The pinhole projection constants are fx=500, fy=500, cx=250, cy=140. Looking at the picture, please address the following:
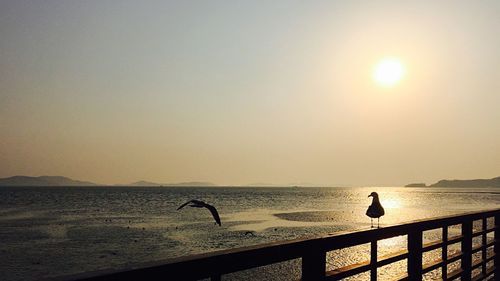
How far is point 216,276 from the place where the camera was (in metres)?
2.63

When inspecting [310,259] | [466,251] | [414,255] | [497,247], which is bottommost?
[497,247]

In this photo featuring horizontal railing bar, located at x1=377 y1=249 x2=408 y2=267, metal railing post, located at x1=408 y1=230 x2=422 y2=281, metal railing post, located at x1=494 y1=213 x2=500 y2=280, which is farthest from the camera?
metal railing post, located at x1=494 y1=213 x2=500 y2=280

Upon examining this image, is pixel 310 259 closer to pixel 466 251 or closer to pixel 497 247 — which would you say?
pixel 466 251

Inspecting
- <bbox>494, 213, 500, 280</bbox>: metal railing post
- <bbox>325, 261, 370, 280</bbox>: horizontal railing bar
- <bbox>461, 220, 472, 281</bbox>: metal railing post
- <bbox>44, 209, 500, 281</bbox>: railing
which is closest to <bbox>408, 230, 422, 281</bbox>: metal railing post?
<bbox>44, 209, 500, 281</bbox>: railing

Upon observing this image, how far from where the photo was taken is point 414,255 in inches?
199

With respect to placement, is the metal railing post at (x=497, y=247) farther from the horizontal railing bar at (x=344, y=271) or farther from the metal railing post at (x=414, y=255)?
the horizontal railing bar at (x=344, y=271)

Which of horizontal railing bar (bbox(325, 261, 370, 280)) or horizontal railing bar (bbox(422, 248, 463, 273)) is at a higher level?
horizontal railing bar (bbox(325, 261, 370, 280))

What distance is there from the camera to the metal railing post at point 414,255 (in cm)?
504

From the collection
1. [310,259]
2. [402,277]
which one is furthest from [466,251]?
Answer: [310,259]

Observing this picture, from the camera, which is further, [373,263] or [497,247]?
[497,247]

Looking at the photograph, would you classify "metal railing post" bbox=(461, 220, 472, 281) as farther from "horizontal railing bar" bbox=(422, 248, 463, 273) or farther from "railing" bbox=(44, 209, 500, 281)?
"horizontal railing bar" bbox=(422, 248, 463, 273)

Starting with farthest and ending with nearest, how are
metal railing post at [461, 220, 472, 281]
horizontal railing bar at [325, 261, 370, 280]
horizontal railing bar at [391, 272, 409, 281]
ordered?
metal railing post at [461, 220, 472, 281], horizontal railing bar at [391, 272, 409, 281], horizontal railing bar at [325, 261, 370, 280]

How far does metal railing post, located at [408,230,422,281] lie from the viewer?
5.04 m

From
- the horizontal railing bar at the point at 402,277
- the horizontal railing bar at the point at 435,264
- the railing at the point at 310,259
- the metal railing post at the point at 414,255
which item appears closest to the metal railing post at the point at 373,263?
the railing at the point at 310,259
